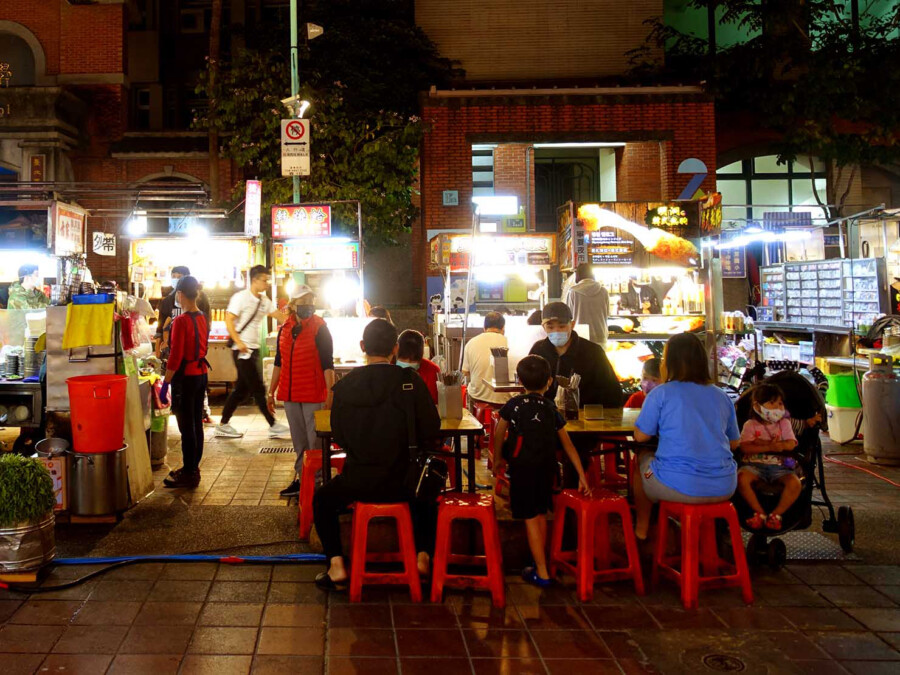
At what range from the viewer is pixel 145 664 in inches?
153

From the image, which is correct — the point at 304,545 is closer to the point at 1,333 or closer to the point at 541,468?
the point at 541,468

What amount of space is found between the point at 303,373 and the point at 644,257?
760 cm

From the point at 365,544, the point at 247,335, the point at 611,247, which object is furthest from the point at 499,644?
the point at 611,247

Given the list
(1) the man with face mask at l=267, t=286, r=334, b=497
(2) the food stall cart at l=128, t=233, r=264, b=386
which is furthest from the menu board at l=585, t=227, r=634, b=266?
(1) the man with face mask at l=267, t=286, r=334, b=497

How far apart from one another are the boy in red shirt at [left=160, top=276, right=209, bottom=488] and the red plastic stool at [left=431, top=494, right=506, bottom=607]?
3.72 meters

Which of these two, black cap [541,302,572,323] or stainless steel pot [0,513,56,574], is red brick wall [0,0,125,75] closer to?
black cap [541,302,572,323]

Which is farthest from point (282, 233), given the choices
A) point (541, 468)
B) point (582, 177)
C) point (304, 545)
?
point (582, 177)

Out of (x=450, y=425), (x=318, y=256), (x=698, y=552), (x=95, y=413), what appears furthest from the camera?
(x=318, y=256)

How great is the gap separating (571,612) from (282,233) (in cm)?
1019

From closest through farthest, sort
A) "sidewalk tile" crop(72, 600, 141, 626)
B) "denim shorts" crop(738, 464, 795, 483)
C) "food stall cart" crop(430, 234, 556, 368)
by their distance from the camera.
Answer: "sidewalk tile" crop(72, 600, 141, 626)
"denim shorts" crop(738, 464, 795, 483)
"food stall cart" crop(430, 234, 556, 368)

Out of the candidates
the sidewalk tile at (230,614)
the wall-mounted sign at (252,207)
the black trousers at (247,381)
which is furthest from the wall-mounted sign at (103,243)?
the sidewalk tile at (230,614)

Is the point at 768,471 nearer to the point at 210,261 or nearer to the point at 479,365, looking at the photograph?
the point at 479,365

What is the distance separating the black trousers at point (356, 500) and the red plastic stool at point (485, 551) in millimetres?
250

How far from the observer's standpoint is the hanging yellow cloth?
679 centimetres
